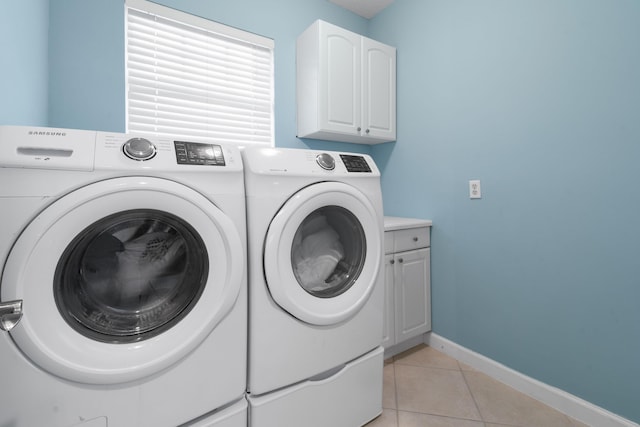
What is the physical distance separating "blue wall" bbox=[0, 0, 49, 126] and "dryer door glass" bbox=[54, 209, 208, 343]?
476mm

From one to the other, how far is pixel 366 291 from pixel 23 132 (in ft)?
3.57

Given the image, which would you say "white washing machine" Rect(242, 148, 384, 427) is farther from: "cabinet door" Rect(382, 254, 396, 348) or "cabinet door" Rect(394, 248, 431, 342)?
"cabinet door" Rect(394, 248, 431, 342)

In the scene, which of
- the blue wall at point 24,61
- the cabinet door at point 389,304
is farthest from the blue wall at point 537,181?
the blue wall at point 24,61

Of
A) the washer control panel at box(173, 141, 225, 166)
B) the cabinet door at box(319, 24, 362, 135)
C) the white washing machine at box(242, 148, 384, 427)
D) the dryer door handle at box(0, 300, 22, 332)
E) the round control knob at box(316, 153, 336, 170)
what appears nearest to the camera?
the dryer door handle at box(0, 300, 22, 332)

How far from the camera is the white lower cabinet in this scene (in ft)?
5.40

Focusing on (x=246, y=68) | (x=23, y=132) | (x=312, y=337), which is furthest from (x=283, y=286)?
(x=246, y=68)

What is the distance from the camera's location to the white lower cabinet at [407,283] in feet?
5.40

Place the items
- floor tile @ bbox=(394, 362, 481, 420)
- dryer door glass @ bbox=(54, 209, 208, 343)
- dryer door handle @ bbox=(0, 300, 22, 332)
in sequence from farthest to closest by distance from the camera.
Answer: floor tile @ bbox=(394, 362, 481, 420)
dryer door glass @ bbox=(54, 209, 208, 343)
dryer door handle @ bbox=(0, 300, 22, 332)

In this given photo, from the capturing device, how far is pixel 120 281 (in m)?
0.82

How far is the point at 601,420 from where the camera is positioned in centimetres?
119

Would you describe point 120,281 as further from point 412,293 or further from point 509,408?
point 509,408

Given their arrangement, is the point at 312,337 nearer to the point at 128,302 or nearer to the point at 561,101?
the point at 128,302

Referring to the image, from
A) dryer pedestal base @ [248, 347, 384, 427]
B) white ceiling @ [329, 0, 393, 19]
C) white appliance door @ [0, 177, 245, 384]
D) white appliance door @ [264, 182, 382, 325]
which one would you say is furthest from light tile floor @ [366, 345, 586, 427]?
white ceiling @ [329, 0, 393, 19]

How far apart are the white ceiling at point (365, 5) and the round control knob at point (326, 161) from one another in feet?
5.81
